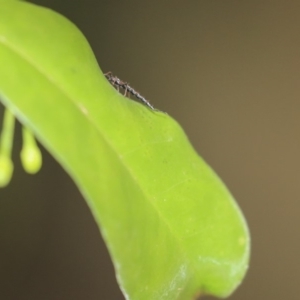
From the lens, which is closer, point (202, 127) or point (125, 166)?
point (125, 166)

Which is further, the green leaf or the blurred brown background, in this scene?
the blurred brown background

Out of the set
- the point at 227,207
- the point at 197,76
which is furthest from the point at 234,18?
the point at 227,207

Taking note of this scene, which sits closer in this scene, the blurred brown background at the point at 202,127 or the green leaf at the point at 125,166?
→ the green leaf at the point at 125,166

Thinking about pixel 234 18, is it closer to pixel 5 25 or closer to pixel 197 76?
pixel 197 76

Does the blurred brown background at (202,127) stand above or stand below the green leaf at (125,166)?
below
